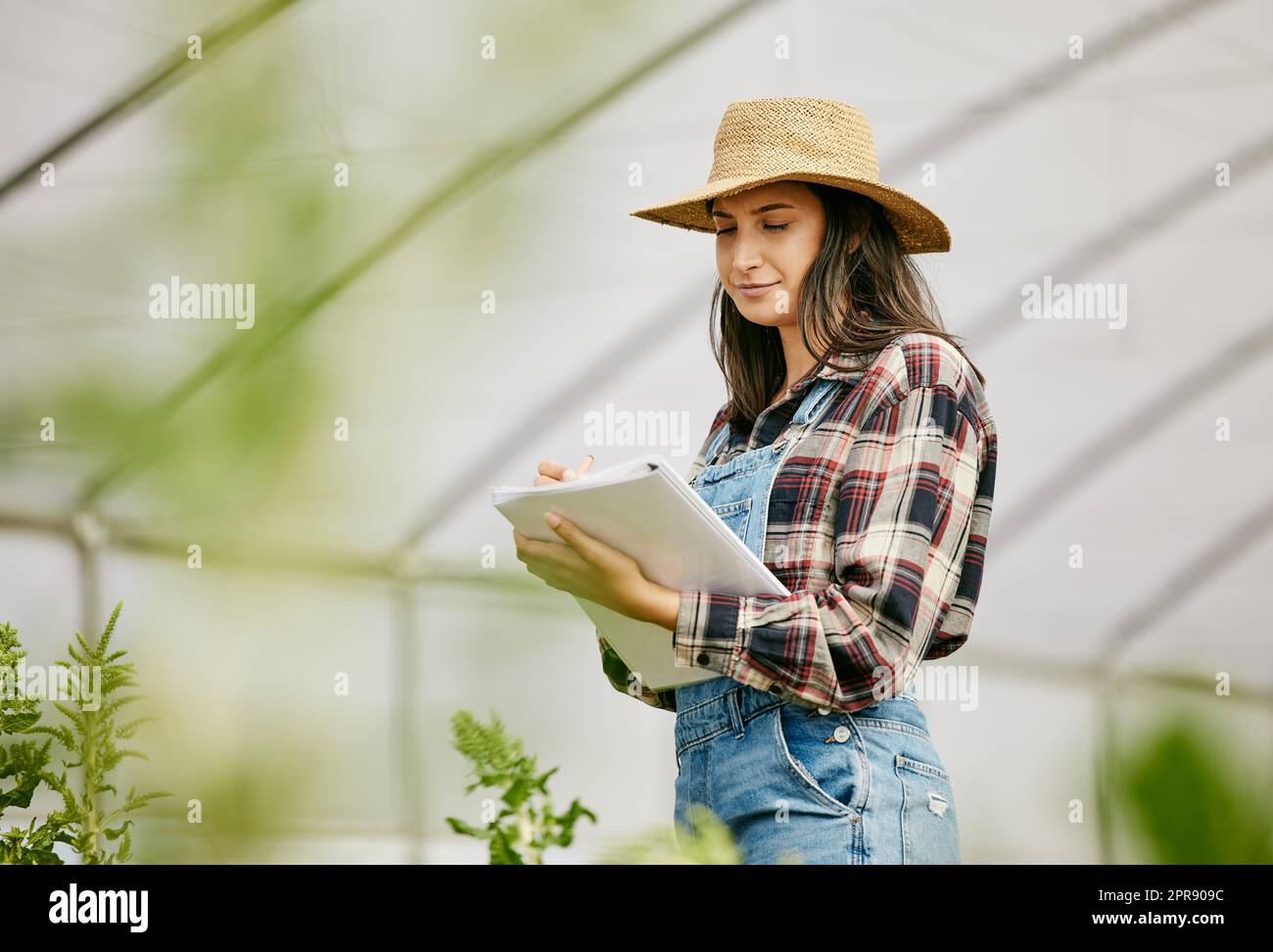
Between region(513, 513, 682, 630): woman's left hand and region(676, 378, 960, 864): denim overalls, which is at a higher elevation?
region(513, 513, 682, 630): woman's left hand

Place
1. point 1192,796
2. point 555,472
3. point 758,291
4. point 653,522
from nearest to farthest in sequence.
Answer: point 653,522 → point 555,472 → point 758,291 → point 1192,796

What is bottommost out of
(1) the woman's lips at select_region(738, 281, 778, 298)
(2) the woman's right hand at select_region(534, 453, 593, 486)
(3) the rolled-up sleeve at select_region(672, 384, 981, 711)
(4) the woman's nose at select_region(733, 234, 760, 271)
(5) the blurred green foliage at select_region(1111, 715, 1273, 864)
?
(5) the blurred green foliage at select_region(1111, 715, 1273, 864)

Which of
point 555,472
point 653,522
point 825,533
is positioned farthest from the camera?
point 555,472

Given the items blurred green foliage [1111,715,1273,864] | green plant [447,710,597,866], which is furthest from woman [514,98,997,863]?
blurred green foliage [1111,715,1273,864]

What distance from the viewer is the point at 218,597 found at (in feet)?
17.3

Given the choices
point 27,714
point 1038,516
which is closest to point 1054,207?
point 1038,516

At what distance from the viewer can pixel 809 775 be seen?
2223 mm

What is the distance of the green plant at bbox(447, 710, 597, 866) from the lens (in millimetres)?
1437

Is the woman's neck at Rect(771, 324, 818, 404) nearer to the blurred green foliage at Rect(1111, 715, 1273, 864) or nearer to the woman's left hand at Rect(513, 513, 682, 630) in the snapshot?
the woman's left hand at Rect(513, 513, 682, 630)

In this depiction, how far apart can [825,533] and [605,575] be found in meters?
0.39

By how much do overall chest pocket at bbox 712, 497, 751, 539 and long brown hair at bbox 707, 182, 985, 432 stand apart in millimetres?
266

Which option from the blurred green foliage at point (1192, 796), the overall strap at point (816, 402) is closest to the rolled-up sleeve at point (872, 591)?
the overall strap at point (816, 402)

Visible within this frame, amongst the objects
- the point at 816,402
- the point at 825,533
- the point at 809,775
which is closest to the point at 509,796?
the point at 809,775

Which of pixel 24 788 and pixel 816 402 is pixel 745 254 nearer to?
pixel 816 402
